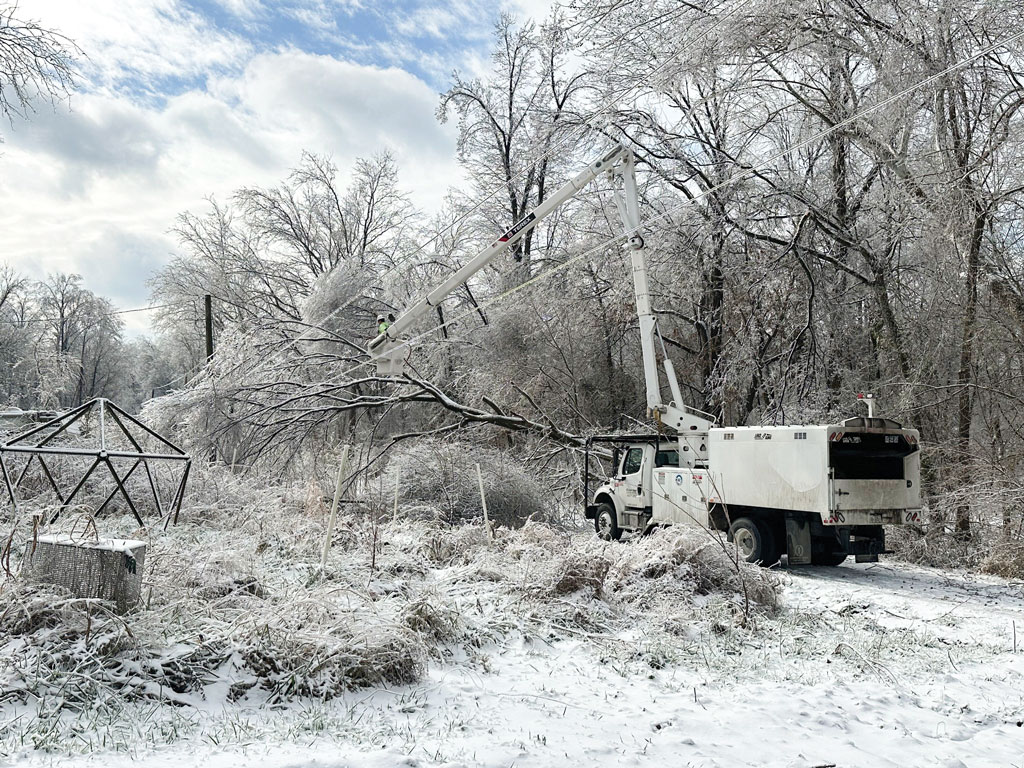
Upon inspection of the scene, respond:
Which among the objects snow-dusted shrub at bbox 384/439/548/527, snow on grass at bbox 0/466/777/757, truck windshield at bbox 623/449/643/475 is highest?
truck windshield at bbox 623/449/643/475

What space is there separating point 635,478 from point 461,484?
3615 millimetres

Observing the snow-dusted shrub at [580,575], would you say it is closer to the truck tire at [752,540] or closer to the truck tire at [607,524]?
the truck tire at [752,540]

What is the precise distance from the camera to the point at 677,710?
5.69 m

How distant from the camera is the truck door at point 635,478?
15.0 meters

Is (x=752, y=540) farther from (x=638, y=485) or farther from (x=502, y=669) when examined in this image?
(x=502, y=669)

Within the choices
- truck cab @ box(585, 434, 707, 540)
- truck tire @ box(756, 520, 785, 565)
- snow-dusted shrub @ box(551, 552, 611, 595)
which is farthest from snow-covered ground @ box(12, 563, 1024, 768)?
truck cab @ box(585, 434, 707, 540)

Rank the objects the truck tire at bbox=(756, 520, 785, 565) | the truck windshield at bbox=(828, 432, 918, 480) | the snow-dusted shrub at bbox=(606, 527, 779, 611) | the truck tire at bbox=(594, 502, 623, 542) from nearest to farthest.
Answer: the snow-dusted shrub at bbox=(606, 527, 779, 611) → the truck windshield at bbox=(828, 432, 918, 480) → the truck tire at bbox=(756, 520, 785, 565) → the truck tire at bbox=(594, 502, 623, 542)

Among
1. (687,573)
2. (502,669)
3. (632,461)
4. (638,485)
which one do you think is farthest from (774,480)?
(502,669)

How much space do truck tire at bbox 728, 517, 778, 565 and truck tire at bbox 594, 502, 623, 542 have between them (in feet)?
9.91

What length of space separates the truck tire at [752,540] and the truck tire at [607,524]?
3021 mm

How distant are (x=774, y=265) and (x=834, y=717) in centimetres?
1236

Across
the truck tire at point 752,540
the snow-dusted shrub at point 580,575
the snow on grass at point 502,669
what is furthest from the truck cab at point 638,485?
the snow-dusted shrub at point 580,575

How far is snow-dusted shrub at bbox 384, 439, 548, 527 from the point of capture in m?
16.5

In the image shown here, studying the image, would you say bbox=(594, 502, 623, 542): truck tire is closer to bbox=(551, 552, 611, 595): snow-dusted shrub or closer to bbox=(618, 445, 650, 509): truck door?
bbox=(618, 445, 650, 509): truck door
